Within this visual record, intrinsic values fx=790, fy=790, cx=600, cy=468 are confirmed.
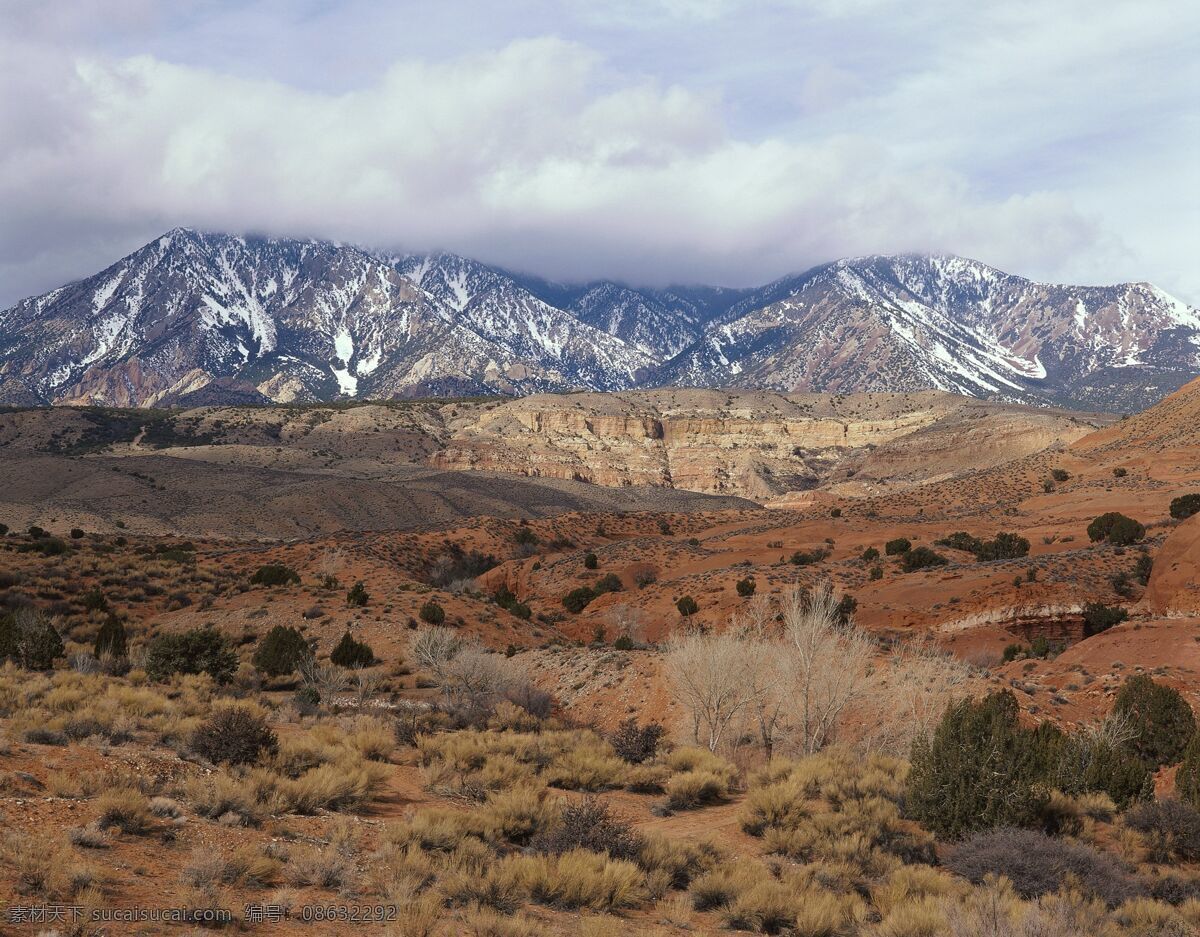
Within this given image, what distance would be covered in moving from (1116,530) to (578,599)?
2725cm

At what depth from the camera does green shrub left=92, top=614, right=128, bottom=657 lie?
2205 cm

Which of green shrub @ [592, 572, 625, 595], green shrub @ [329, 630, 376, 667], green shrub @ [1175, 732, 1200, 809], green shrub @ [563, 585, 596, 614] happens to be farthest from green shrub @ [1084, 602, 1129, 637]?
green shrub @ [329, 630, 376, 667]

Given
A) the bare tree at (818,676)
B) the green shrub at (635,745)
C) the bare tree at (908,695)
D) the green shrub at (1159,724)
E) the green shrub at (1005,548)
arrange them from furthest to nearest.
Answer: the green shrub at (1005,548)
the bare tree at (818,676)
the bare tree at (908,695)
the green shrub at (1159,724)
the green shrub at (635,745)

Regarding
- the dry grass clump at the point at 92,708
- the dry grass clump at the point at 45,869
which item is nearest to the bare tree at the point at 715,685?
the dry grass clump at the point at 92,708

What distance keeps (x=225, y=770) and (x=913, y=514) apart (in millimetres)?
57172

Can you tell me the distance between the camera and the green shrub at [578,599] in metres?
44.8

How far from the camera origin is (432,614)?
104 feet

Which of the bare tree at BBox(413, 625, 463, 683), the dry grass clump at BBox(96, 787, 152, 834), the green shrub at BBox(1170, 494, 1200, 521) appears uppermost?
the dry grass clump at BBox(96, 787, 152, 834)

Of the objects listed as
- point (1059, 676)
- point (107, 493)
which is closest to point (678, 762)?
point (1059, 676)

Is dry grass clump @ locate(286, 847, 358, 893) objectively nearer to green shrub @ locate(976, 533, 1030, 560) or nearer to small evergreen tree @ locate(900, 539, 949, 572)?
small evergreen tree @ locate(900, 539, 949, 572)

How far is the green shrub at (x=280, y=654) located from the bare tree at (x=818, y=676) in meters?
14.6

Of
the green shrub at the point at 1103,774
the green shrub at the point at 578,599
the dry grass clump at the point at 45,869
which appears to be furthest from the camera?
the green shrub at the point at 578,599

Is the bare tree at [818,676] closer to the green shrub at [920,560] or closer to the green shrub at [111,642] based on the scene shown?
the green shrub at [111,642]

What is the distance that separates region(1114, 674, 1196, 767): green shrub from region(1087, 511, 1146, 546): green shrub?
23197 millimetres
